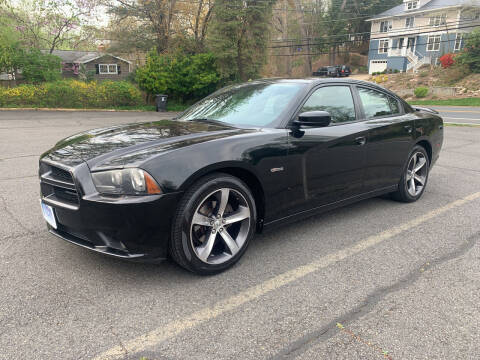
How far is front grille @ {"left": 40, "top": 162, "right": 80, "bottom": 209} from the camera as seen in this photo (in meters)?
2.79

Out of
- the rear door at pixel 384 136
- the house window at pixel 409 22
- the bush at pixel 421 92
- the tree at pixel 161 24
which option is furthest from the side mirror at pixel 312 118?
the house window at pixel 409 22

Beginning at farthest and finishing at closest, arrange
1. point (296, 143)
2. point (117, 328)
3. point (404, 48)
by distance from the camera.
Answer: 1. point (404, 48)
2. point (296, 143)
3. point (117, 328)

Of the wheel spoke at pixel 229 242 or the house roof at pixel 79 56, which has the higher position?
the house roof at pixel 79 56

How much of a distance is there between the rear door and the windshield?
1.03 metres

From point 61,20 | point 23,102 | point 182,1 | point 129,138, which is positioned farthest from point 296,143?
point 61,20

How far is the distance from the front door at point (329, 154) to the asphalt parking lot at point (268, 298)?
0.45 metres

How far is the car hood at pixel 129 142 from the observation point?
2.77 m

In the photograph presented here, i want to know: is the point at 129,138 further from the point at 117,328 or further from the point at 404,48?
the point at 404,48

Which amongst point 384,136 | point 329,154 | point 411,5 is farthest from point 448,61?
point 329,154

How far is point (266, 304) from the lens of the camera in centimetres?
267

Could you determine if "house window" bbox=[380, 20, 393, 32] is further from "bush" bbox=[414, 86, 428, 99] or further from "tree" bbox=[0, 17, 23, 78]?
"tree" bbox=[0, 17, 23, 78]

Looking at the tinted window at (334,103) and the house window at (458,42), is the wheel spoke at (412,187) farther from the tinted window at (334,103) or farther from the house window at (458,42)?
the house window at (458,42)

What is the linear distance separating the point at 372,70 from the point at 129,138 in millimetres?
55468

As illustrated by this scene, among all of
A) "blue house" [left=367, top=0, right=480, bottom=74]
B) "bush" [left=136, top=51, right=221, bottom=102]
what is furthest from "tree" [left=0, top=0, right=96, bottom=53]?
"blue house" [left=367, top=0, right=480, bottom=74]
